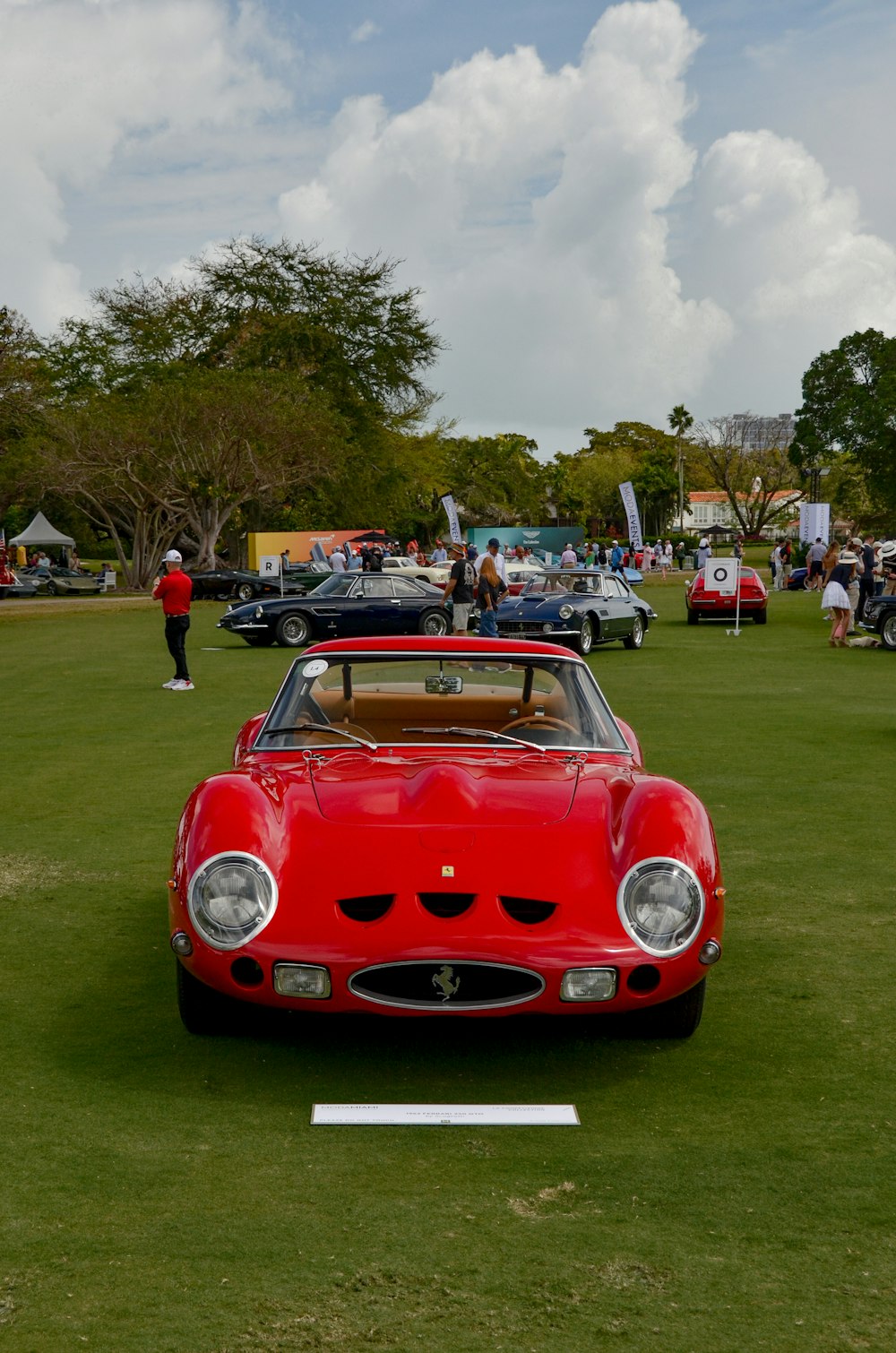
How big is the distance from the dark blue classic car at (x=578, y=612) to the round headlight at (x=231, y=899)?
2004 cm

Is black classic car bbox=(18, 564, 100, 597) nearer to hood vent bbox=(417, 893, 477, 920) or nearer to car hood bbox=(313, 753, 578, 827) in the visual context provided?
car hood bbox=(313, 753, 578, 827)

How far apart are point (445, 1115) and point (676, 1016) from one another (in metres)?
1.02

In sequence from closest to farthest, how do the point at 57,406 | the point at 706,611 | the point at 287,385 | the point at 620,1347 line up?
the point at 620,1347 < the point at 706,611 < the point at 57,406 < the point at 287,385

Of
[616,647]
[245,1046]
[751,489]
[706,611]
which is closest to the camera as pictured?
[245,1046]

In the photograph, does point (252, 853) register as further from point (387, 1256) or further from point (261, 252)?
point (261, 252)

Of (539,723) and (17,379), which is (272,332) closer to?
(17,379)

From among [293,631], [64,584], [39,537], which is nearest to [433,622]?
[293,631]

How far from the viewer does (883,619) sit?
24.5 metres

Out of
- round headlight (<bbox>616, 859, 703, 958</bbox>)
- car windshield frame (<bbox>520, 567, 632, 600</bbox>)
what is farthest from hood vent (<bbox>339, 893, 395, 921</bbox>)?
car windshield frame (<bbox>520, 567, 632, 600</bbox>)

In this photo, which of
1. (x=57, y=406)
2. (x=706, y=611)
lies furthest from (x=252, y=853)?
(x=57, y=406)

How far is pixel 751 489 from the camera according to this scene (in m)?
108

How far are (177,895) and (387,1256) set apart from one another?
1.83 m

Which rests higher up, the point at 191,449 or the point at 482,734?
the point at 191,449

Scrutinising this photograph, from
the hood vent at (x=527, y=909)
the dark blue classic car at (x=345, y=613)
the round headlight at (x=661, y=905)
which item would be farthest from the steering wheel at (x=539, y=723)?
the dark blue classic car at (x=345, y=613)
